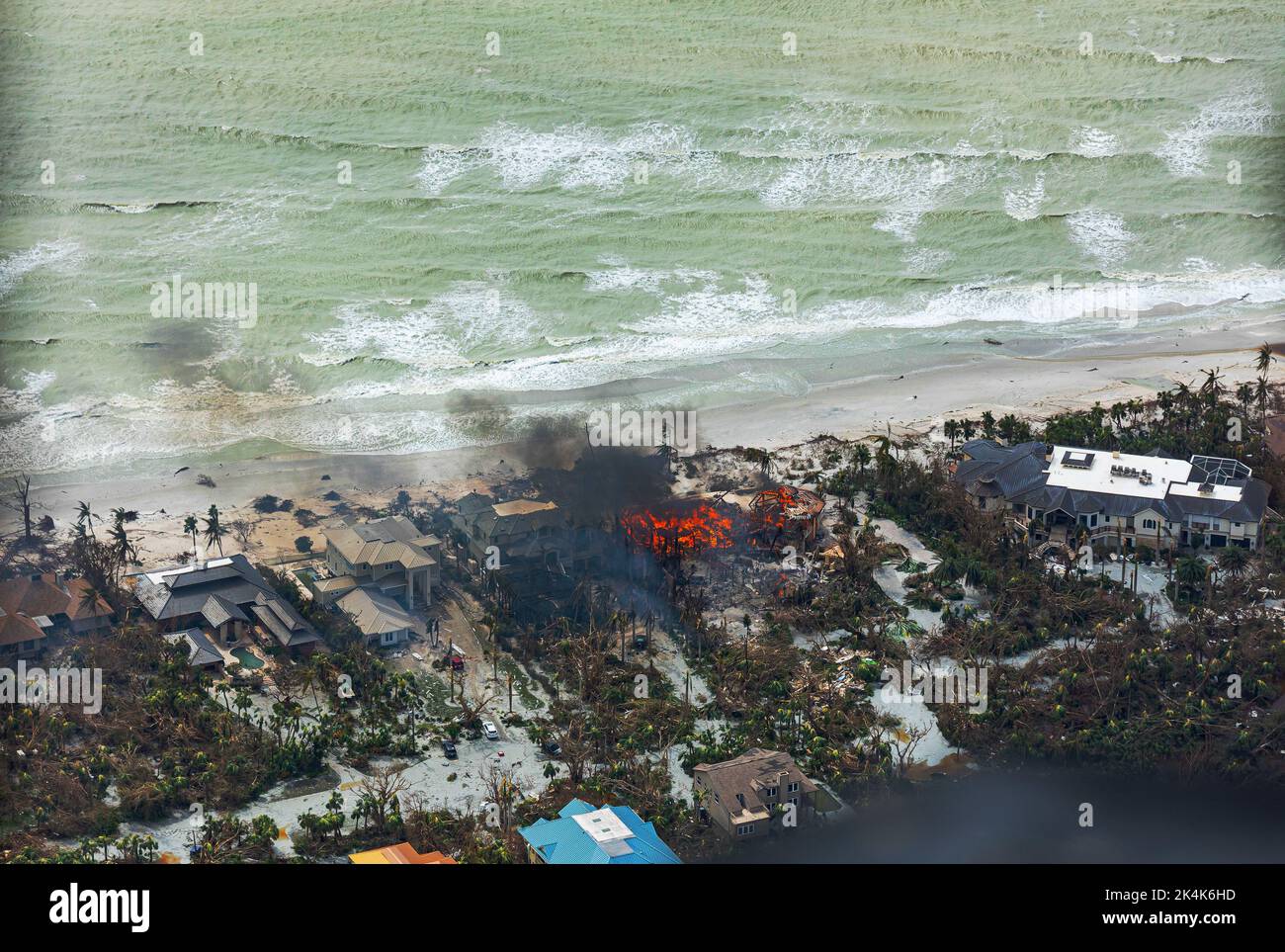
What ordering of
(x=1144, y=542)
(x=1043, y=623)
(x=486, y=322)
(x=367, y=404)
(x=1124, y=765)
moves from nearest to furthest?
(x=1124, y=765), (x=1043, y=623), (x=1144, y=542), (x=367, y=404), (x=486, y=322)

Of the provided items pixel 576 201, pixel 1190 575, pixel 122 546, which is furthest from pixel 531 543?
pixel 576 201

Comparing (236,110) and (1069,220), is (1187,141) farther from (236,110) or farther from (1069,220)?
(236,110)

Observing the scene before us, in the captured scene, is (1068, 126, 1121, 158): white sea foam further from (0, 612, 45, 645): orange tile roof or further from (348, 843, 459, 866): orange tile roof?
(348, 843, 459, 866): orange tile roof

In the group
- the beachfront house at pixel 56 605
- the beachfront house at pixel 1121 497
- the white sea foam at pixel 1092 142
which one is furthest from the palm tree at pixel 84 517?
the white sea foam at pixel 1092 142

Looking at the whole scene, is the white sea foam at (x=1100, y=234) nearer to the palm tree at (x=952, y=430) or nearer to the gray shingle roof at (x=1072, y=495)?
the palm tree at (x=952, y=430)

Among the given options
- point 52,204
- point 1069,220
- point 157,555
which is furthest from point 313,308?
point 1069,220
